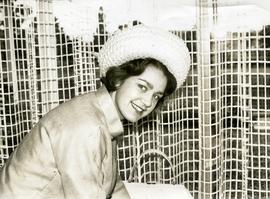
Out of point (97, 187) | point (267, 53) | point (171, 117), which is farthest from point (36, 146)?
point (267, 53)

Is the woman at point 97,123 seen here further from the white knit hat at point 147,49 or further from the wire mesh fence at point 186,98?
the wire mesh fence at point 186,98

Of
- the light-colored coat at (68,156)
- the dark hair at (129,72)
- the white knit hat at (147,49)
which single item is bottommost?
the light-colored coat at (68,156)

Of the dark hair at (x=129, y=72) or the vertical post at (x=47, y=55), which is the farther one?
the vertical post at (x=47, y=55)

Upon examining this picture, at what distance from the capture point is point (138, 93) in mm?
1566

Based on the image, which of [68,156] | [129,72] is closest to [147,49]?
[129,72]

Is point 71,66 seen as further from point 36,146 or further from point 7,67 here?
point 36,146

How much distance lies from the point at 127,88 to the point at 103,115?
17 centimetres

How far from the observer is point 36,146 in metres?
1.42

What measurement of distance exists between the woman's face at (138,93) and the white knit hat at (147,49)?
5 cm

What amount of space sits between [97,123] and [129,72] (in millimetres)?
295

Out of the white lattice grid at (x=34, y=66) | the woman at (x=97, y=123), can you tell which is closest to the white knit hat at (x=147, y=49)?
the woman at (x=97, y=123)

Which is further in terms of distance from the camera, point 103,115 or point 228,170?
point 228,170

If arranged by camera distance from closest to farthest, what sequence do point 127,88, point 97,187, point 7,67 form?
point 97,187 → point 127,88 → point 7,67

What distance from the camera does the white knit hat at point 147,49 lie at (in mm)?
1561
